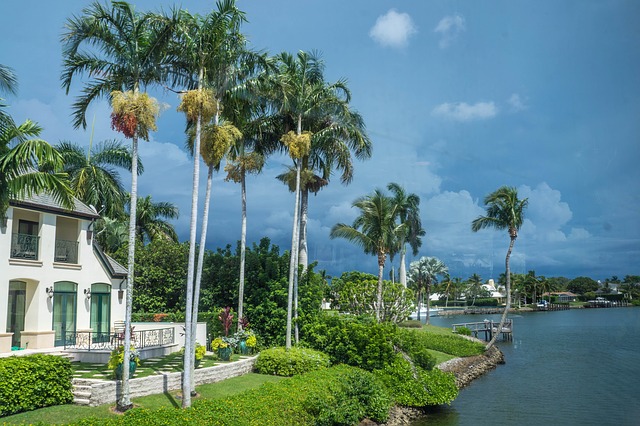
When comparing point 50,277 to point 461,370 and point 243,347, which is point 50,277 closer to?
point 243,347

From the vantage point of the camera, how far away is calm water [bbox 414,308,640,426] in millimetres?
24328

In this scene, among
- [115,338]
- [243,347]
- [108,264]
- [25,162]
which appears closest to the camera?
[25,162]

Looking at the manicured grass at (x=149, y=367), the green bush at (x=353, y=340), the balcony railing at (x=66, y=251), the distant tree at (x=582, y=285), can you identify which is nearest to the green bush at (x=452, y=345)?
the green bush at (x=353, y=340)

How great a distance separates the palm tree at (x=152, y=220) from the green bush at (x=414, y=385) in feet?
96.1

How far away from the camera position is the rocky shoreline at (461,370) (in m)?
23.1

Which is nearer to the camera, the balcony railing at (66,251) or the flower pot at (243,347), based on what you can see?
the flower pot at (243,347)

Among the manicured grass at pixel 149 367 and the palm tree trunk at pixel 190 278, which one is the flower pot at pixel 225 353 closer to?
the manicured grass at pixel 149 367

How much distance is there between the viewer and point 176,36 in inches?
736

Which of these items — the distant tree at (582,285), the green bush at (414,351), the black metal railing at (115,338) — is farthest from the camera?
the distant tree at (582,285)

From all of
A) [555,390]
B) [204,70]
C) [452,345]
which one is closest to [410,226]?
[452,345]

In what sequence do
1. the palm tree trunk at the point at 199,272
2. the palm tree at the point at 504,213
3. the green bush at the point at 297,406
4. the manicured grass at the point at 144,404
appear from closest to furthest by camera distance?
the manicured grass at the point at 144,404, the green bush at the point at 297,406, the palm tree trunk at the point at 199,272, the palm tree at the point at 504,213

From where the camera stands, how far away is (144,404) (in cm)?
1686

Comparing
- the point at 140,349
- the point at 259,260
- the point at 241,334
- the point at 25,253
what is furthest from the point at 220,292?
the point at 25,253

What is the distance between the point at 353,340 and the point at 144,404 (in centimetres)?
1171
